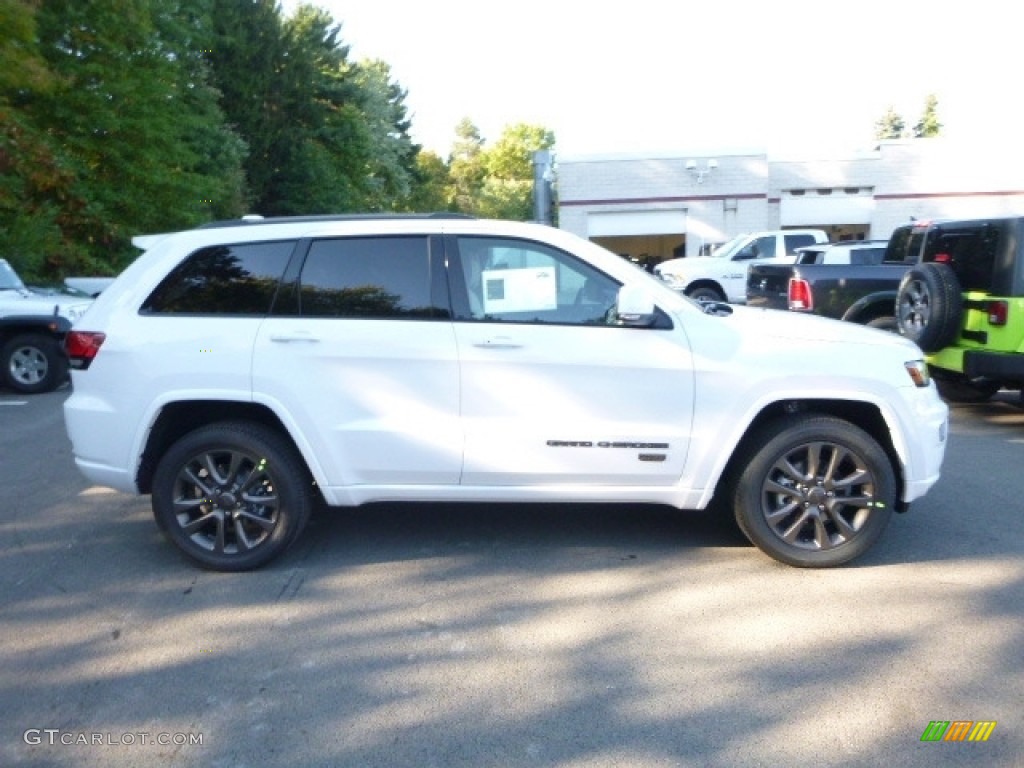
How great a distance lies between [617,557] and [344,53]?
51.4 m

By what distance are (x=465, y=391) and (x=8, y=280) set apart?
35.6 ft

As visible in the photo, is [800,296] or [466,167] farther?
[466,167]

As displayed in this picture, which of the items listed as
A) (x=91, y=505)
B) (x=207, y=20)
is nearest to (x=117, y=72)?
(x=207, y=20)

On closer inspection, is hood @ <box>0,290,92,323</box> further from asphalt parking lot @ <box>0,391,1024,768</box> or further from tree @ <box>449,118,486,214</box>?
tree @ <box>449,118,486,214</box>

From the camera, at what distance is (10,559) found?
604 centimetres

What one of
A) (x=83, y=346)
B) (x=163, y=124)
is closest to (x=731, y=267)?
(x=163, y=124)

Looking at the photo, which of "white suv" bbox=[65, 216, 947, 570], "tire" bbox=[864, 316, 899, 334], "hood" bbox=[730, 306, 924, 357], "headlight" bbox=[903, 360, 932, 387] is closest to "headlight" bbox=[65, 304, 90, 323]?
"white suv" bbox=[65, 216, 947, 570]

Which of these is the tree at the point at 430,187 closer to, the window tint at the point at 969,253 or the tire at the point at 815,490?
the window tint at the point at 969,253

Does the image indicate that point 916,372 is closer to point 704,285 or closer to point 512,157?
point 704,285

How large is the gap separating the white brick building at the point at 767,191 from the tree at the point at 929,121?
56.5m

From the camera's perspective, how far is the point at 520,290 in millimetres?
5648

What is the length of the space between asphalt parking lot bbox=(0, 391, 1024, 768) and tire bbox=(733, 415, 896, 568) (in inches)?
5.9

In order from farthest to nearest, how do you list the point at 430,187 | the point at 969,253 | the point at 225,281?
the point at 430,187 → the point at 969,253 → the point at 225,281

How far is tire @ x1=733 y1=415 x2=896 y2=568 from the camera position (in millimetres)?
5613
